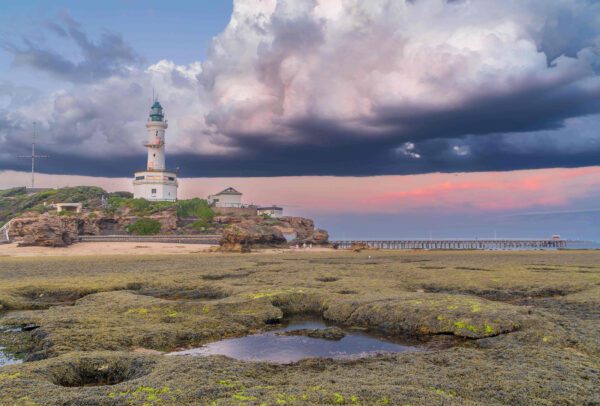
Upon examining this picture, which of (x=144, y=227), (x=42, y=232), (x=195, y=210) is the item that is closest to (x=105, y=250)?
(x=42, y=232)

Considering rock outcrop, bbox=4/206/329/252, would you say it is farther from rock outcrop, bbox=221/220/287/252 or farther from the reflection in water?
the reflection in water

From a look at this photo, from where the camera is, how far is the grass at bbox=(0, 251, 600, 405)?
9734mm

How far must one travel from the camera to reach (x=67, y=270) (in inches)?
1571

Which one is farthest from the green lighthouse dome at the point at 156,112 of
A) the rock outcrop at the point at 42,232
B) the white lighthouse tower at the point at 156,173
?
the rock outcrop at the point at 42,232

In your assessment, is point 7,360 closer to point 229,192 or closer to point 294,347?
point 294,347

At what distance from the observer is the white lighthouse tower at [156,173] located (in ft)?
389

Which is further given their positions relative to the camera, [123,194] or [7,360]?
[123,194]

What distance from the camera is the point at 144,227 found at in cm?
9456

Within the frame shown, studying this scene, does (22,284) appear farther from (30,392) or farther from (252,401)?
(252,401)

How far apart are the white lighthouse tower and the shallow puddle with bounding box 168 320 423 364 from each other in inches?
4194

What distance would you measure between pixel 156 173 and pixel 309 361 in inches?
4458

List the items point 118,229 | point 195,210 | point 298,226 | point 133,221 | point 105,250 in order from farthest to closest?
point 298,226
point 195,210
point 133,221
point 118,229
point 105,250

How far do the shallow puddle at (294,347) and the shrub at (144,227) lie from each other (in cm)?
8239

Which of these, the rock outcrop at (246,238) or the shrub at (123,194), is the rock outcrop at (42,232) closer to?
the rock outcrop at (246,238)
